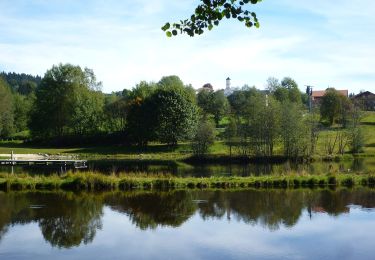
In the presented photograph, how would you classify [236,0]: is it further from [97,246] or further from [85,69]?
[85,69]

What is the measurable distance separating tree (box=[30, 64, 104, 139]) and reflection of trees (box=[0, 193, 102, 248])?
60.6 meters

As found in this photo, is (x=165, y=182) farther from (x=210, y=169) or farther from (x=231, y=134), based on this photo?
(x=231, y=134)

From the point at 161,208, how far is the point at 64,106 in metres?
71.2

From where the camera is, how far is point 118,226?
80.6 ft

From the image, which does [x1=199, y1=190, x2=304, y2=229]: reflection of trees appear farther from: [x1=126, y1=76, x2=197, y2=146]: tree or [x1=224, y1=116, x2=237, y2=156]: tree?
[x1=126, y1=76, x2=197, y2=146]: tree

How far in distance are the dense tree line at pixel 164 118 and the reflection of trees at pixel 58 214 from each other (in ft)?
136

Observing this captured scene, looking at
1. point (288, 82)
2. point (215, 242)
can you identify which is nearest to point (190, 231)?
point (215, 242)

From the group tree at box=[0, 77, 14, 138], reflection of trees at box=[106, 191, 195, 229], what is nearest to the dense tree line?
tree at box=[0, 77, 14, 138]

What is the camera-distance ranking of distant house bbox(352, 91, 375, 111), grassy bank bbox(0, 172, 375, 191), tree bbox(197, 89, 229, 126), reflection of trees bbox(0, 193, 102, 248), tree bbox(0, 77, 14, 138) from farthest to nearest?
distant house bbox(352, 91, 375, 111) < tree bbox(197, 89, 229, 126) < tree bbox(0, 77, 14, 138) < grassy bank bbox(0, 172, 375, 191) < reflection of trees bbox(0, 193, 102, 248)

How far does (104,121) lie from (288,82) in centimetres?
7325

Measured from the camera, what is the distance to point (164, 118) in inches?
3275

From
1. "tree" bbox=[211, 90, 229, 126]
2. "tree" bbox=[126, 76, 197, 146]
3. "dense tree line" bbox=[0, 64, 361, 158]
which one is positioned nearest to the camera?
"dense tree line" bbox=[0, 64, 361, 158]

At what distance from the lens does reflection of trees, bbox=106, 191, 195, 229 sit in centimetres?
2589

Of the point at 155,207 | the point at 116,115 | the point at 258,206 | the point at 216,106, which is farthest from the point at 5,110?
the point at 258,206
